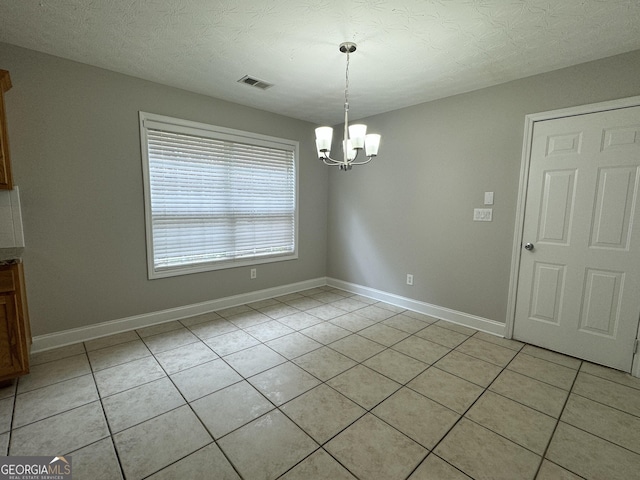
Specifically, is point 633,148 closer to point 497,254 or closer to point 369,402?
point 497,254

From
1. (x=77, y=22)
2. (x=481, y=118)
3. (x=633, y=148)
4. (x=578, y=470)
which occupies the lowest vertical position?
(x=578, y=470)

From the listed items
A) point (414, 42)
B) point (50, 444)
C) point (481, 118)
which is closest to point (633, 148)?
point (481, 118)

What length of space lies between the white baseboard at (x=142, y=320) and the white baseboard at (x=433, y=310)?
1.01 m

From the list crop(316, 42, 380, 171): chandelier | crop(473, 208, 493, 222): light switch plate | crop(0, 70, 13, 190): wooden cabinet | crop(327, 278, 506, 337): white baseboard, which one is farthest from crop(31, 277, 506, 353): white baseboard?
crop(316, 42, 380, 171): chandelier

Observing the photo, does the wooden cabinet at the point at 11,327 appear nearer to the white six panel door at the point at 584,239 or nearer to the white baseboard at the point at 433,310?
the white baseboard at the point at 433,310

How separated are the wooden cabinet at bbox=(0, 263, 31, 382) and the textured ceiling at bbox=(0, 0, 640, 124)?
1.72m

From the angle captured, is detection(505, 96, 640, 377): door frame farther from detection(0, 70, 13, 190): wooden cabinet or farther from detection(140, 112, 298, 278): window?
detection(0, 70, 13, 190): wooden cabinet

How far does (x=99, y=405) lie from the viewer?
6.09 ft

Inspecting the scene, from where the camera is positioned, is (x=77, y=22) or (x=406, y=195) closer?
(x=77, y=22)

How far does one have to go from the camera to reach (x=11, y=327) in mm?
1947

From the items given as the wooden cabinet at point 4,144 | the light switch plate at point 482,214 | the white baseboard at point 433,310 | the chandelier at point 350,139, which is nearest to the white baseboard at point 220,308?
the white baseboard at point 433,310

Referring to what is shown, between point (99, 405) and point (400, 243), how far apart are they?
10.7 feet

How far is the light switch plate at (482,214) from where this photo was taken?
2.95 meters

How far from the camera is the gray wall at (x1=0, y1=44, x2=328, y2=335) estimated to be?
2352mm
